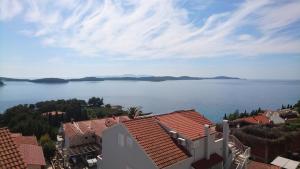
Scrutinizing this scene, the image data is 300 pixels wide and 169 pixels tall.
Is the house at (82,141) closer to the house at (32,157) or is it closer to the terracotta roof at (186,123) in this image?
the house at (32,157)

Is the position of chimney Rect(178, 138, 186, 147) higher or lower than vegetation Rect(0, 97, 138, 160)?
higher

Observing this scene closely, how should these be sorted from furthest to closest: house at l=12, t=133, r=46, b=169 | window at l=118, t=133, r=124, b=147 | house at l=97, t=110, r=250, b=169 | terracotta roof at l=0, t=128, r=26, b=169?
house at l=12, t=133, r=46, b=169 < window at l=118, t=133, r=124, b=147 < house at l=97, t=110, r=250, b=169 < terracotta roof at l=0, t=128, r=26, b=169

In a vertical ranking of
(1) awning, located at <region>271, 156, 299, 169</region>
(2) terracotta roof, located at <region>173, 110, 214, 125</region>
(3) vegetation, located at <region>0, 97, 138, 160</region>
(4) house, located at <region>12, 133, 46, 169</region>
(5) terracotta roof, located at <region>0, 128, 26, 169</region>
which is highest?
(5) terracotta roof, located at <region>0, 128, 26, 169</region>

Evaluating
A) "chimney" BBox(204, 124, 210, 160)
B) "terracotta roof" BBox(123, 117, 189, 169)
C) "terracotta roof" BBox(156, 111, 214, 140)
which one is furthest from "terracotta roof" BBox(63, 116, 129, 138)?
"chimney" BBox(204, 124, 210, 160)

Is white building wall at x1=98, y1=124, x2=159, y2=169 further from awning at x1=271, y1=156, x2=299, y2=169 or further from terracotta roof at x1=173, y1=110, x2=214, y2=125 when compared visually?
awning at x1=271, y1=156, x2=299, y2=169

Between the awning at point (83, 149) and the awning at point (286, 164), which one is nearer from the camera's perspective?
the awning at point (286, 164)

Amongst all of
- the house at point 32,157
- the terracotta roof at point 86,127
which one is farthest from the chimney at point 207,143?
the terracotta roof at point 86,127

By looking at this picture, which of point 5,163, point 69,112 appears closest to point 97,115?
point 69,112
